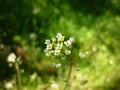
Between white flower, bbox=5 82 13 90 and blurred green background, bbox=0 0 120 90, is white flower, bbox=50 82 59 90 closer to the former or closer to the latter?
blurred green background, bbox=0 0 120 90

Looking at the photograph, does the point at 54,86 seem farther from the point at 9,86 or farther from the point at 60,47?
the point at 60,47

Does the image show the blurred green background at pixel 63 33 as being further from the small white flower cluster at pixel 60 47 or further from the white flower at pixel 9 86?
the small white flower cluster at pixel 60 47

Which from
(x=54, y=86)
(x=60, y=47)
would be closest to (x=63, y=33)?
(x=54, y=86)

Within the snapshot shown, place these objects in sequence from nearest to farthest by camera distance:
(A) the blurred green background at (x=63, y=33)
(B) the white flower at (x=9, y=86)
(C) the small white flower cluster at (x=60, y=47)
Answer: (C) the small white flower cluster at (x=60, y=47), (B) the white flower at (x=9, y=86), (A) the blurred green background at (x=63, y=33)

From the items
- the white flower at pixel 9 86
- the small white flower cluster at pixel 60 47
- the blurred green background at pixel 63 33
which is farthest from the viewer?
the blurred green background at pixel 63 33

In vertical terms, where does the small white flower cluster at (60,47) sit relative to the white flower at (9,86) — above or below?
below

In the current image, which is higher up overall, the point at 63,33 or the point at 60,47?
the point at 63,33

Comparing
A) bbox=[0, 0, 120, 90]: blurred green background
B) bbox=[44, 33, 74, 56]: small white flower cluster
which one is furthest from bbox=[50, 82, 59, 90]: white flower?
bbox=[44, 33, 74, 56]: small white flower cluster

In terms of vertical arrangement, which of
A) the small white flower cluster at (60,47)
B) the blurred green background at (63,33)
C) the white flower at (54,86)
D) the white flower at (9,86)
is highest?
the blurred green background at (63,33)

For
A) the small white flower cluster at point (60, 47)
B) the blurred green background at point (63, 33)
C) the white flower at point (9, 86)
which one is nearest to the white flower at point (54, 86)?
the blurred green background at point (63, 33)
